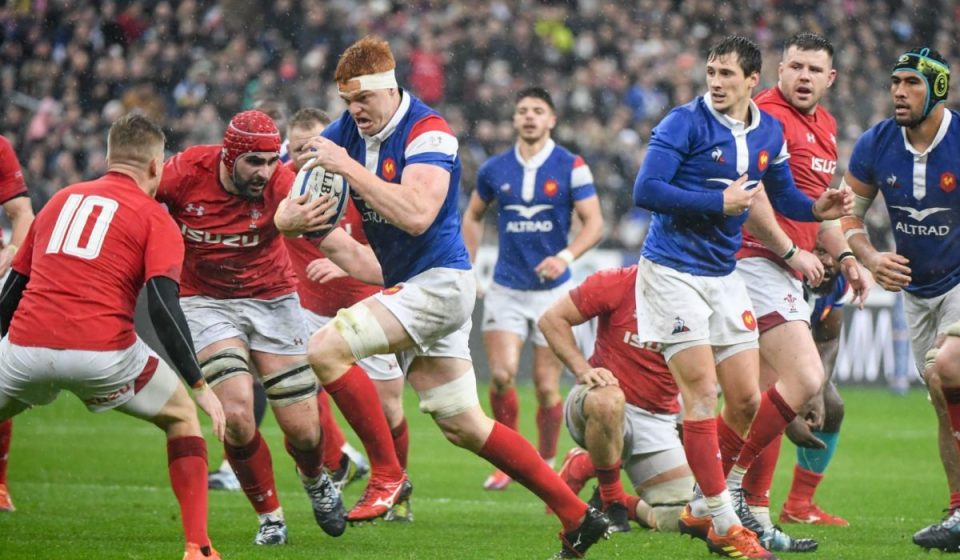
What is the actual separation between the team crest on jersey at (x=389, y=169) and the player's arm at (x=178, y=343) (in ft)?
4.31

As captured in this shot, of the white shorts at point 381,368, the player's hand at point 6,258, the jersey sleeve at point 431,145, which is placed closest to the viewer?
the jersey sleeve at point 431,145

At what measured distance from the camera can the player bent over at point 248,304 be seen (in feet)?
24.6

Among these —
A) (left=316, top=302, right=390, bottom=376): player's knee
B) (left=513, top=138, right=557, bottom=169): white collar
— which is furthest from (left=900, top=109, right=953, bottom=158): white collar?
(left=513, top=138, right=557, bottom=169): white collar

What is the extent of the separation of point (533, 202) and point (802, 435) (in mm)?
3688

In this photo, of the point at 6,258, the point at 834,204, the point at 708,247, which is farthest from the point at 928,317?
the point at 6,258

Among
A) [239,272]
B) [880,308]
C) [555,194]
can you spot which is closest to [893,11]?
[880,308]

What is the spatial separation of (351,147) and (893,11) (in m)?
21.1

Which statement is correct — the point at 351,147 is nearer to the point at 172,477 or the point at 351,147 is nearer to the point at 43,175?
the point at 172,477

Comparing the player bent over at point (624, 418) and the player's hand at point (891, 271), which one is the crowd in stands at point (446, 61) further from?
the player's hand at point (891, 271)

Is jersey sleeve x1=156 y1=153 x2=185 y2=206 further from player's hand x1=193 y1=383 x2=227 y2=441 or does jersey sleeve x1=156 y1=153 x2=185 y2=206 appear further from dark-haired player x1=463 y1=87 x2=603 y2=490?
dark-haired player x1=463 y1=87 x2=603 y2=490

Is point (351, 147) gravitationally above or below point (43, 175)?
above

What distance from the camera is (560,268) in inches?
433

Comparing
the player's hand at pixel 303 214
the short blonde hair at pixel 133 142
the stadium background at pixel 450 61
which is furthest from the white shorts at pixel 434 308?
the stadium background at pixel 450 61

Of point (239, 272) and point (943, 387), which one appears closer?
point (943, 387)
